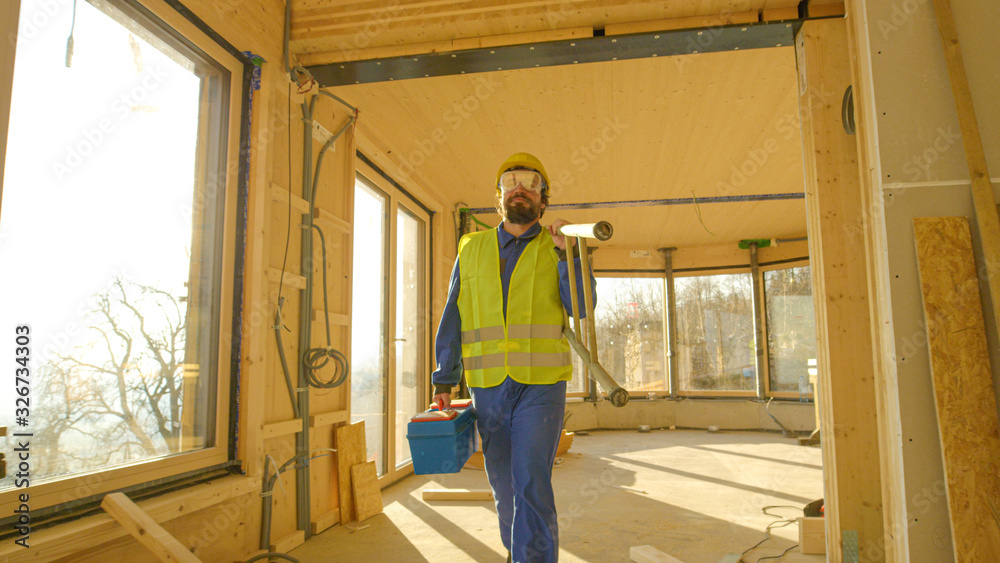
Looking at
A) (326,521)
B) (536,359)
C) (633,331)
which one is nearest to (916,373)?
(536,359)

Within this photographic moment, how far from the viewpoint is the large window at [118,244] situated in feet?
6.30

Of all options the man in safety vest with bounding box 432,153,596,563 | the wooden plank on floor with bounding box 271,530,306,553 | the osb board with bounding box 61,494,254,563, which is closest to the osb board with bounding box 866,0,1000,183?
the man in safety vest with bounding box 432,153,596,563

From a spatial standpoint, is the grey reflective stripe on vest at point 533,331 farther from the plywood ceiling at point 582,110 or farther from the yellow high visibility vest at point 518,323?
the plywood ceiling at point 582,110

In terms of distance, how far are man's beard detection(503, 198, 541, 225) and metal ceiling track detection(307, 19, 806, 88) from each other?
3.82 ft

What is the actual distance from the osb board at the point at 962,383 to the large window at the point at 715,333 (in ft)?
24.4

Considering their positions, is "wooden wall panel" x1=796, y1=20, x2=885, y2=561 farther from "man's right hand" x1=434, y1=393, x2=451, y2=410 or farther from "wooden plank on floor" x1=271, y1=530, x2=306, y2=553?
"wooden plank on floor" x1=271, y1=530, x2=306, y2=553

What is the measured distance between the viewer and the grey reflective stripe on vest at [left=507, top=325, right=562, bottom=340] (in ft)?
7.57

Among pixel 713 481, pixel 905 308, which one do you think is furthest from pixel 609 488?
pixel 905 308

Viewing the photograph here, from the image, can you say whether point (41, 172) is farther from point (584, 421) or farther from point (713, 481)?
point (584, 421)

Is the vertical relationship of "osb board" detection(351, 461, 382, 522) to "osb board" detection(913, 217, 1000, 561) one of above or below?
below

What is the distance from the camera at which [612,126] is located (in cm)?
474

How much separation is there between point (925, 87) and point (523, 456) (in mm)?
1966

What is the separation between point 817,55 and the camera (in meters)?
2.96

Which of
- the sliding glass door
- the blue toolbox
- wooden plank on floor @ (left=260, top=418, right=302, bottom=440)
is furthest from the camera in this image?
the sliding glass door
